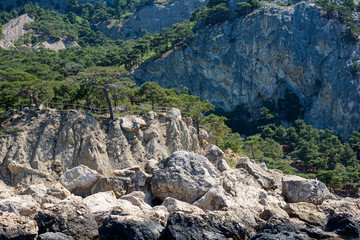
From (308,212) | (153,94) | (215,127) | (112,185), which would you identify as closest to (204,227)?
(112,185)

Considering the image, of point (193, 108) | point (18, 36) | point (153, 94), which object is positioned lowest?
point (193, 108)

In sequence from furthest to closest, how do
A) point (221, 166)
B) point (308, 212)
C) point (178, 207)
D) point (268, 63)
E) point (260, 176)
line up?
1. point (268, 63)
2. point (260, 176)
3. point (221, 166)
4. point (308, 212)
5. point (178, 207)

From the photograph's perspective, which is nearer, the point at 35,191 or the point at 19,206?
the point at 19,206

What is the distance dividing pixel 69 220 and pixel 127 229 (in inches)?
143

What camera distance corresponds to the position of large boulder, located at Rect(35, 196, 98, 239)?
21.6 metres

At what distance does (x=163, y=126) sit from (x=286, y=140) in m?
47.0

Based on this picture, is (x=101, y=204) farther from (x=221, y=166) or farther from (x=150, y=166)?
(x=221, y=166)

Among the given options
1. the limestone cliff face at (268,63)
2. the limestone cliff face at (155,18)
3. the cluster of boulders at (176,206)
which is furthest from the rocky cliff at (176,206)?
the limestone cliff face at (155,18)

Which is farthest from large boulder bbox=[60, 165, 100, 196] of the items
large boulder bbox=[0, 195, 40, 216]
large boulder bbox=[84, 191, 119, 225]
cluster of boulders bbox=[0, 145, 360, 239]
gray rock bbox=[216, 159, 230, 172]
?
gray rock bbox=[216, 159, 230, 172]

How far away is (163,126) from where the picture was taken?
38281mm

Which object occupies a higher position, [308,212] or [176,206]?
[176,206]

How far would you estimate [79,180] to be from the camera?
28375 millimetres

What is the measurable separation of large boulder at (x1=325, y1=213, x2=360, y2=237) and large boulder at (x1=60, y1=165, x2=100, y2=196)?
17272 mm

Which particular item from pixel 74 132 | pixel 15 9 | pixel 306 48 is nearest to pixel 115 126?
pixel 74 132
